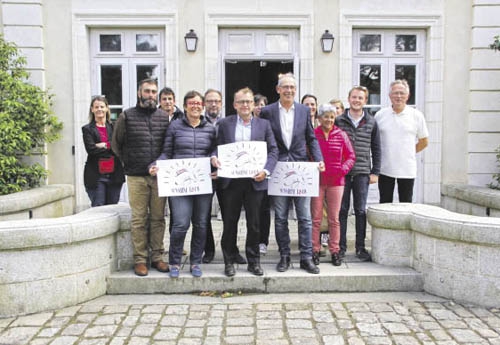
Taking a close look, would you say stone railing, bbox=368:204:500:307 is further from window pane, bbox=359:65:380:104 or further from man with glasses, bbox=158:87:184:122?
window pane, bbox=359:65:380:104

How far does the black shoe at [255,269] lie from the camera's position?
15.8ft

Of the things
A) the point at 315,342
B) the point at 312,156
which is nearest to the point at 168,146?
the point at 312,156

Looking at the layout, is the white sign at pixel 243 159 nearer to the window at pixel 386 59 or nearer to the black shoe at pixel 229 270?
the black shoe at pixel 229 270

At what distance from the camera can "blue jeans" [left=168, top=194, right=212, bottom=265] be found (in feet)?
15.7

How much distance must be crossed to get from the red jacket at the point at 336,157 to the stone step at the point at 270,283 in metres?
1.00

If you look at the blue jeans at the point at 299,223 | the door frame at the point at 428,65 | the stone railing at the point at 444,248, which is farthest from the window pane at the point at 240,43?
the stone railing at the point at 444,248

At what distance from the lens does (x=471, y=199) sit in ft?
25.3

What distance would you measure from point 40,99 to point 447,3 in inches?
286

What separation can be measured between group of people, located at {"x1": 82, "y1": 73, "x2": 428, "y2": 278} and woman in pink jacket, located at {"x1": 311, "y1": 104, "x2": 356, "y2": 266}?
11 mm

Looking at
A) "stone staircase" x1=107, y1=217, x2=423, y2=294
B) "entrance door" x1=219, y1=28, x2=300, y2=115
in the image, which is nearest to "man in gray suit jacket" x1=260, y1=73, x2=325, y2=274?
"stone staircase" x1=107, y1=217, x2=423, y2=294

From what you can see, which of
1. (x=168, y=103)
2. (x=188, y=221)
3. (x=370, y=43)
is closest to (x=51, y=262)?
(x=188, y=221)

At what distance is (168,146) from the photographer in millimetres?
4773

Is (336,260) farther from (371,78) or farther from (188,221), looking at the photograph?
(371,78)

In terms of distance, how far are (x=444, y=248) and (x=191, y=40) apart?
555 cm
